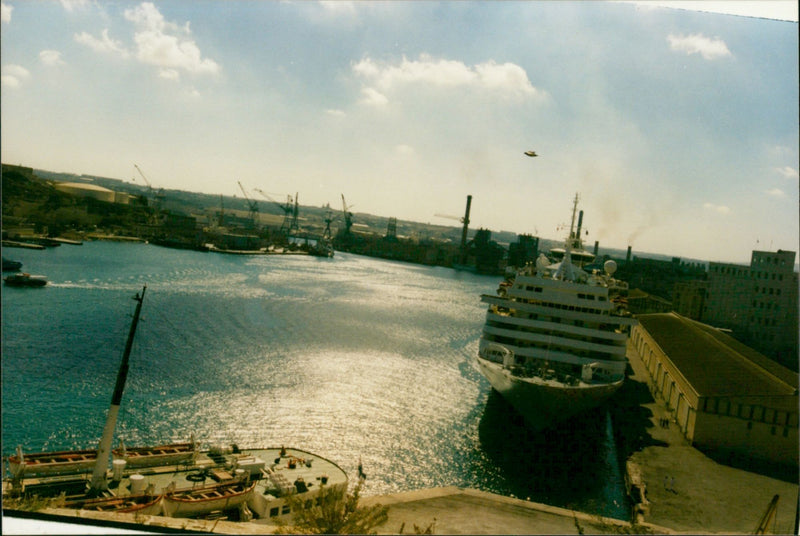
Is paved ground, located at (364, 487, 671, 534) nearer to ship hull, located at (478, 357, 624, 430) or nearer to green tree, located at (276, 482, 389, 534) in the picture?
green tree, located at (276, 482, 389, 534)

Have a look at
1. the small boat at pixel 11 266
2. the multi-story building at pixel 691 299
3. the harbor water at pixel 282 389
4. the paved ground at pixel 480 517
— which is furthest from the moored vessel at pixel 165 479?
the small boat at pixel 11 266

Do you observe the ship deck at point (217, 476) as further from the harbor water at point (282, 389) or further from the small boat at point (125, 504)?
the harbor water at point (282, 389)

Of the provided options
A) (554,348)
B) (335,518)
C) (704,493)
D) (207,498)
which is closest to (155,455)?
(207,498)

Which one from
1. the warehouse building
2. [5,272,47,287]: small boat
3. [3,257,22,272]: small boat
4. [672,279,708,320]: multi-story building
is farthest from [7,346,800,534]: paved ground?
[3,257,22,272]: small boat

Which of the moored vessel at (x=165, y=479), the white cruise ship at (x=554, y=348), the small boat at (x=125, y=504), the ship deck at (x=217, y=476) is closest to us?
the small boat at (x=125, y=504)

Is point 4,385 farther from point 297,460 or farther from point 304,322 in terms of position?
point 304,322
